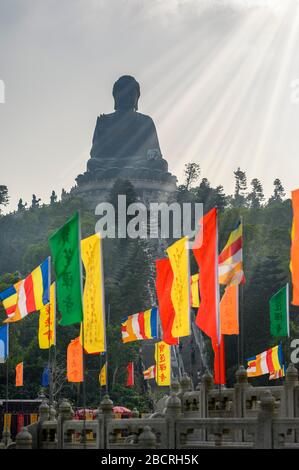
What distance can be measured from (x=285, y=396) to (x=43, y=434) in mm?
6807

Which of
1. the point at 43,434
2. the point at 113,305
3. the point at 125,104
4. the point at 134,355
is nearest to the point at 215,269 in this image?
the point at 43,434

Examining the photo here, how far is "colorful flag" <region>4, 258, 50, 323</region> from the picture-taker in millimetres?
36213

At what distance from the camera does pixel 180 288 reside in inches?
1259

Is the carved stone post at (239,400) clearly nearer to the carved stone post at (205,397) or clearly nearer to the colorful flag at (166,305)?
the carved stone post at (205,397)

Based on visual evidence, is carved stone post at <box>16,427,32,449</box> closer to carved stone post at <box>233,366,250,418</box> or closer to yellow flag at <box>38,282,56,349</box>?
carved stone post at <box>233,366,250,418</box>

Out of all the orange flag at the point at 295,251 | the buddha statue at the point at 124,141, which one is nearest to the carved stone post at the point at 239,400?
the orange flag at the point at 295,251

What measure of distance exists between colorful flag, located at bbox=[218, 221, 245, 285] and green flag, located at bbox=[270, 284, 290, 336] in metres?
8.52

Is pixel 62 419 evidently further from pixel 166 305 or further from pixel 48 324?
pixel 48 324

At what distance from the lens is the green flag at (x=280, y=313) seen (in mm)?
40562

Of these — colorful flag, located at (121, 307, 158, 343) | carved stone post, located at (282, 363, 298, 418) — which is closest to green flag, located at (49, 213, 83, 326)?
carved stone post, located at (282, 363, 298, 418)
